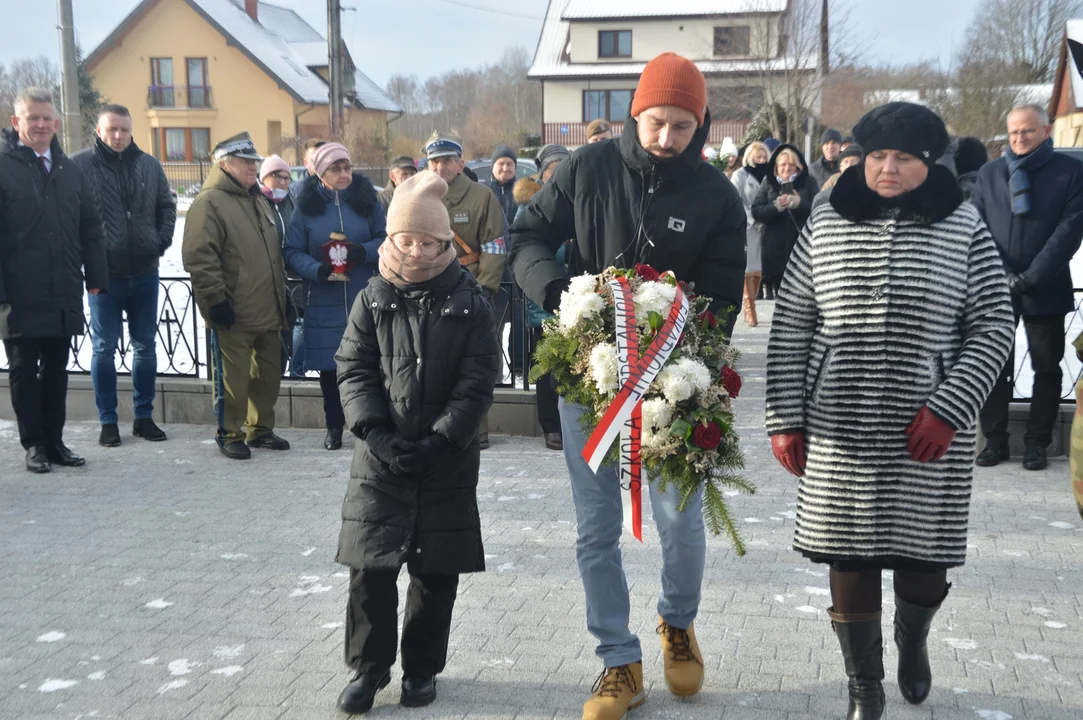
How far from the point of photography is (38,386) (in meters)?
7.43

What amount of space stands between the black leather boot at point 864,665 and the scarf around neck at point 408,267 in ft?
5.74

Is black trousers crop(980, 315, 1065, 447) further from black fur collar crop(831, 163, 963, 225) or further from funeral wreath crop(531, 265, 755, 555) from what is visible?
funeral wreath crop(531, 265, 755, 555)

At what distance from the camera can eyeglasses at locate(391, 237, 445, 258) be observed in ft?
13.0

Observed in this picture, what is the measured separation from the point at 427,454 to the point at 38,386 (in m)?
4.51

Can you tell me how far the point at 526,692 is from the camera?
406cm

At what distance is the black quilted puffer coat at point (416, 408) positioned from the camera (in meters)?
3.92

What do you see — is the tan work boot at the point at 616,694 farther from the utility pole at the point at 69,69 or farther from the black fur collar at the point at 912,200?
the utility pole at the point at 69,69

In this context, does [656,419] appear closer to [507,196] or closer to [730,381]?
[730,381]

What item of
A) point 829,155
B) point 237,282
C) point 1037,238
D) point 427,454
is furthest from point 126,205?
point 829,155

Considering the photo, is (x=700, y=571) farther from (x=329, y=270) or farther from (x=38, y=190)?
(x=38, y=190)

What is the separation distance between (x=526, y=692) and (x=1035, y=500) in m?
3.76

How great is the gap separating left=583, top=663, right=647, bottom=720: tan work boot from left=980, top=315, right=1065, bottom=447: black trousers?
411 centimetres

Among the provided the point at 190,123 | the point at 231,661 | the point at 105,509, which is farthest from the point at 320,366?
the point at 190,123

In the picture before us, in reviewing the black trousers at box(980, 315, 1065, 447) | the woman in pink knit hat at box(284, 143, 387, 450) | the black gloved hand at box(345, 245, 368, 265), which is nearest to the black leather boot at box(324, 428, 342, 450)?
the woman in pink knit hat at box(284, 143, 387, 450)
